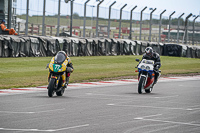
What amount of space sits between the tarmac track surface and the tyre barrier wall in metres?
11.5

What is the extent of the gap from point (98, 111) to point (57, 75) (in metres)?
3.09

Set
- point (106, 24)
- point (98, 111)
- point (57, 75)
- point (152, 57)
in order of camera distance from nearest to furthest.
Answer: point (98, 111) → point (57, 75) → point (152, 57) → point (106, 24)

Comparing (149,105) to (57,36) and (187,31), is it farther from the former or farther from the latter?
(187,31)

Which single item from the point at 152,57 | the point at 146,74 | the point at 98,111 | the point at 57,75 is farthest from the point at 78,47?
the point at 98,111

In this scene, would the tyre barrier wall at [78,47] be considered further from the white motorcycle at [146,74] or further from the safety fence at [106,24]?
the white motorcycle at [146,74]

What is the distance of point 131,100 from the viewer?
13.0 m

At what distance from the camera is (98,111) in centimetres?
1037

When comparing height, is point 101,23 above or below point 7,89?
above

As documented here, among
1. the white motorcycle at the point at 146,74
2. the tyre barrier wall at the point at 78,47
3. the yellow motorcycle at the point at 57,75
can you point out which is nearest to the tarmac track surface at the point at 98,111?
the yellow motorcycle at the point at 57,75

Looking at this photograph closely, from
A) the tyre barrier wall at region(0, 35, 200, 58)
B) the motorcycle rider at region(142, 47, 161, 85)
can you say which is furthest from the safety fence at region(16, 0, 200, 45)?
the motorcycle rider at region(142, 47, 161, 85)

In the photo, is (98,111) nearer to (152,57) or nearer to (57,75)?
(57,75)

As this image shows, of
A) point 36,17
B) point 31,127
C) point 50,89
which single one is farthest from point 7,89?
point 36,17

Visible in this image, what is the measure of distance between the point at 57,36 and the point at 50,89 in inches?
771

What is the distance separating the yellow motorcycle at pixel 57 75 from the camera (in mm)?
12831
